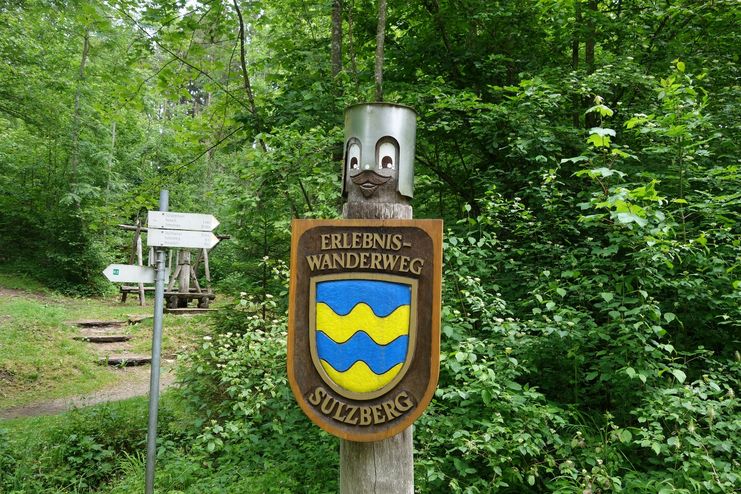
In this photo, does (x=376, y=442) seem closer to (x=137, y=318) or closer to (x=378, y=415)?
(x=378, y=415)

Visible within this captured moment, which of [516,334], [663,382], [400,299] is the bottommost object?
[663,382]

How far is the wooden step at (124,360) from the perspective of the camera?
8298 mm

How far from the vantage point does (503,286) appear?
4230mm

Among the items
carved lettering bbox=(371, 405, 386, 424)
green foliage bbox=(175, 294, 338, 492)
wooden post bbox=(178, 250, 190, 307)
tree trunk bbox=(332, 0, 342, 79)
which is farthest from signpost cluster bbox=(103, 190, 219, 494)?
wooden post bbox=(178, 250, 190, 307)

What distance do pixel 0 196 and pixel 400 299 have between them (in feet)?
52.7

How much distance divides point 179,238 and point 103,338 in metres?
7.33

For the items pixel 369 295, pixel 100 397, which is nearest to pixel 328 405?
pixel 369 295

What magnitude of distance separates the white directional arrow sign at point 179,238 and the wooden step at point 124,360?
→ 5713 millimetres

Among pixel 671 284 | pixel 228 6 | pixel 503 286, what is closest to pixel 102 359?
pixel 228 6

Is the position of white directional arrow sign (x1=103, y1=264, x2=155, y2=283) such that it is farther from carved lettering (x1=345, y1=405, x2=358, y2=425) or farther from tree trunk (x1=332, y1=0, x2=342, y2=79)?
tree trunk (x1=332, y1=0, x2=342, y2=79)

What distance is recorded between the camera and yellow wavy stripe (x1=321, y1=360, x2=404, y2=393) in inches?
76.4

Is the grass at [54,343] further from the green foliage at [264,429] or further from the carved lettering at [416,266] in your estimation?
the carved lettering at [416,266]

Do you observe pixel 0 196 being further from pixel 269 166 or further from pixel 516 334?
pixel 516 334

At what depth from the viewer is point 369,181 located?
2109 mm
